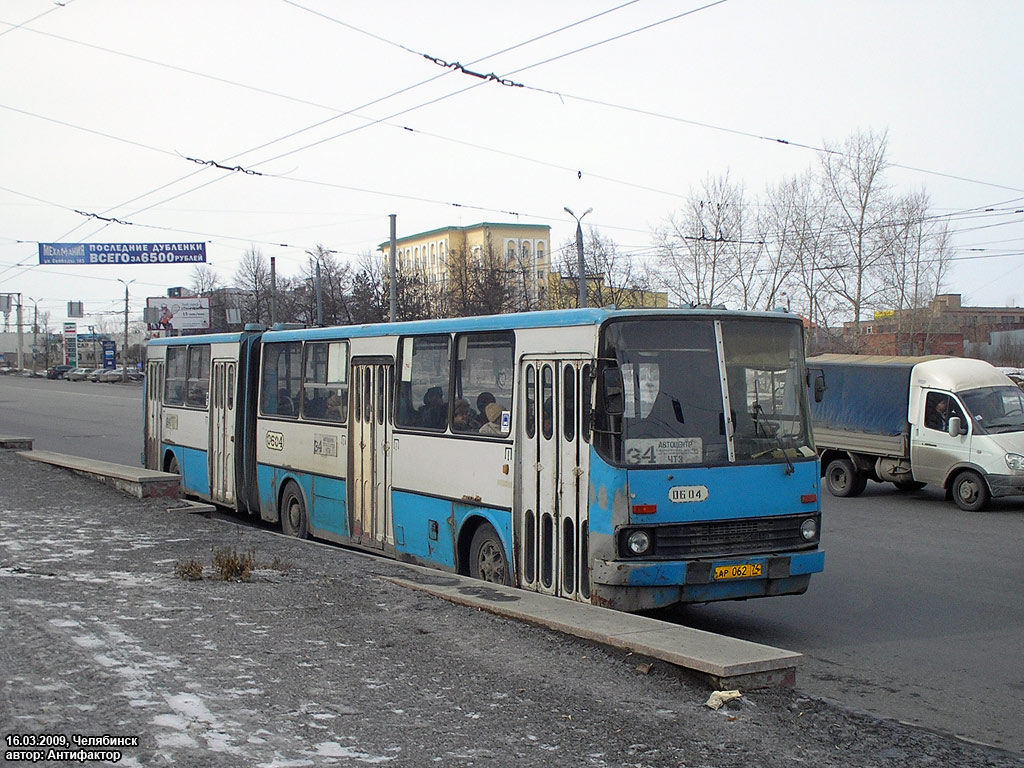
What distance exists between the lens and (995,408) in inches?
667

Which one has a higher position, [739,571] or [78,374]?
[78,374]

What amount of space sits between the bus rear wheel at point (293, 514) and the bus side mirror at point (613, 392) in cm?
626

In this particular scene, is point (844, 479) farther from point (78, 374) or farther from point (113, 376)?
point (78, 374)

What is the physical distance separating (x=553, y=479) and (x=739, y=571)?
5.38 ft

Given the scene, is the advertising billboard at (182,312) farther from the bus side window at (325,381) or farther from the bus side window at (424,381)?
the bus side window at (424,381)

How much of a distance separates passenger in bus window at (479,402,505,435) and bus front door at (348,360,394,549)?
1.92m

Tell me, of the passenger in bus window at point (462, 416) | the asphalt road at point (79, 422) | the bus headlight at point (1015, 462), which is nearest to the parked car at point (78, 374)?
the asphalt road at point (79, 422)

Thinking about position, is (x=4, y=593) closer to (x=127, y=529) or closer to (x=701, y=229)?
(x=127, y=529)

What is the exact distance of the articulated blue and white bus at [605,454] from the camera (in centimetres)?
806

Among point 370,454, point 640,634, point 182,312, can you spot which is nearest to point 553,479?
point 640,634

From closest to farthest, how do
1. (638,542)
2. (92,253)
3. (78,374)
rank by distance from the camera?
(638,542)
(92,253)
(78,374)

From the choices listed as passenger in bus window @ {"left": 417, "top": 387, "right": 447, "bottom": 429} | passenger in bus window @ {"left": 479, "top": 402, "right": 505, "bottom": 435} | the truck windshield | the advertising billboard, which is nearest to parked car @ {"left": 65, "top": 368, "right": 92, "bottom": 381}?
the advertising billboard

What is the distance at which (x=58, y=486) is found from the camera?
1494cm

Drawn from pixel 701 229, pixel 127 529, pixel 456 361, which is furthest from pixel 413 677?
pixel 701 229
